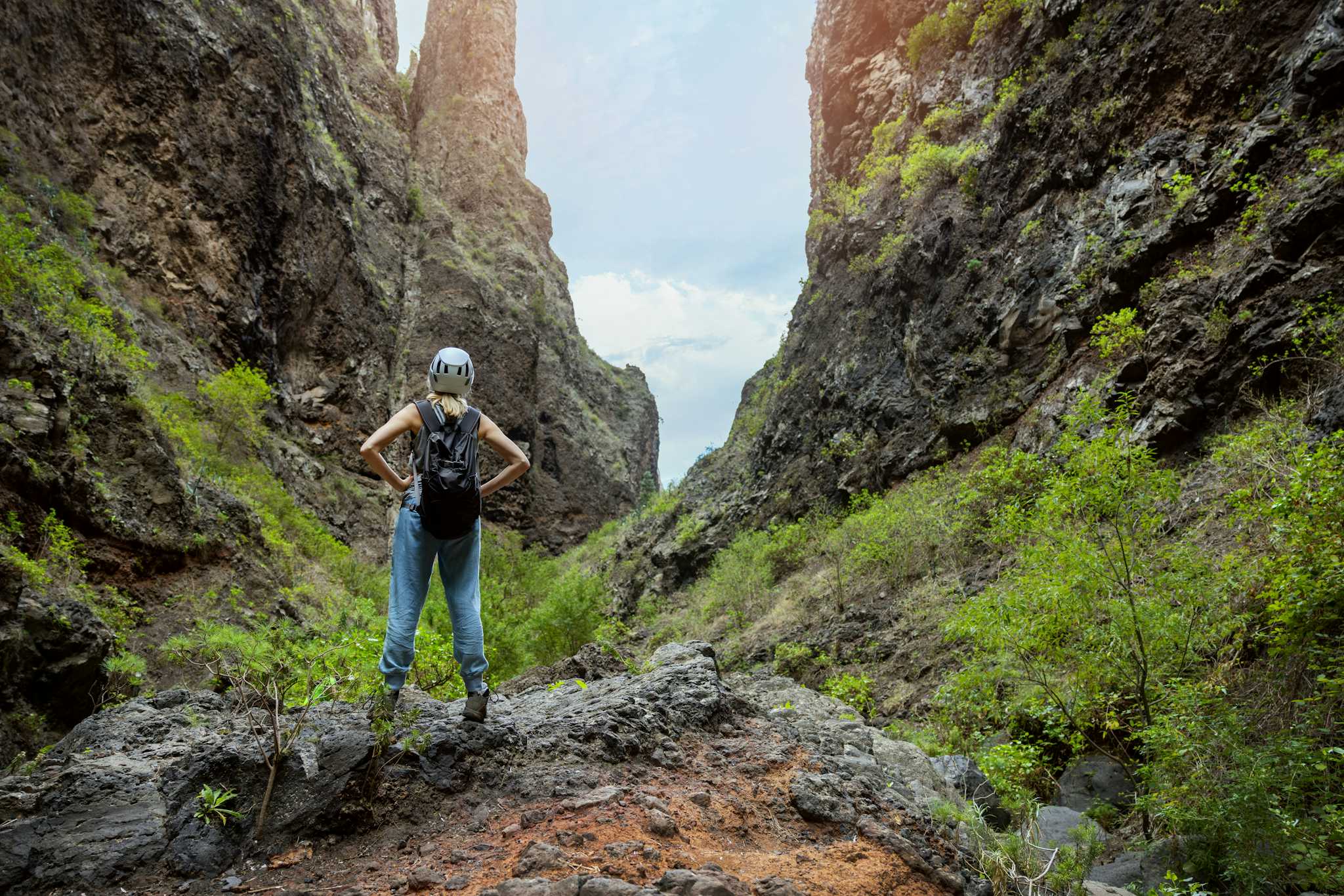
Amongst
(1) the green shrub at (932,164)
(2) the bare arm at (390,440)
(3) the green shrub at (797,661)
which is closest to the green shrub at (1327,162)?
(3) the green shrub at (797,661)

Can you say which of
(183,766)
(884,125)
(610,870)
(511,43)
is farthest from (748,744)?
(511,43)

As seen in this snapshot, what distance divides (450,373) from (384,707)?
173 centimetres

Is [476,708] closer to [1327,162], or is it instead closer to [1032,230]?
[1327,162]

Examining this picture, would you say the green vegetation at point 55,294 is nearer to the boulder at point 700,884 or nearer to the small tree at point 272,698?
the small tree at point 272,698

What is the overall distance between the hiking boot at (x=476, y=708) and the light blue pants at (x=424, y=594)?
0.12 ft

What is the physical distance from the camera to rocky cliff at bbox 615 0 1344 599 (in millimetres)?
9266

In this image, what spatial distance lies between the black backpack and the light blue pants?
0.33 feet

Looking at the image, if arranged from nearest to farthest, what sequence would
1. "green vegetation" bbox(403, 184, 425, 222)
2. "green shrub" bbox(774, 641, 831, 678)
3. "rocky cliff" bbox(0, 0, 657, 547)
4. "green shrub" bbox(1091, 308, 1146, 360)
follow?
"green shrub" bbox(1091, 308, 1146, 360) → "green shrub" bbox(774, 641, 831, 678) → "rocky cliff" bbox(0, 0, 657, 547) → "green vegetation" bbox(403, 184, 425, 222)

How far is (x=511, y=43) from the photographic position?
5656 cm

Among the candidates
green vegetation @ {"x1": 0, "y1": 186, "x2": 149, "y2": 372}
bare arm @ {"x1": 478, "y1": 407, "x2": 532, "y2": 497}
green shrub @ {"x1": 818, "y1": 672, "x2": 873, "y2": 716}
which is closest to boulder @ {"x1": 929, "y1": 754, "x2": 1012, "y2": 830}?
bare arm @ {"x1": 478, "y1": 407, "x2": 532, "y2": 497}

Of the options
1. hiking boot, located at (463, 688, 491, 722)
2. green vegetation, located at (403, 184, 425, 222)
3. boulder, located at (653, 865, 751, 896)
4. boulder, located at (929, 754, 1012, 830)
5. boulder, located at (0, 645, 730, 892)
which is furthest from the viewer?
green vegetation, located at (403, 184, 425, 222)

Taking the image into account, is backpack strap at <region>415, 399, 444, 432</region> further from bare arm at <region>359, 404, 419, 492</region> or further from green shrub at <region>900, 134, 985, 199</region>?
green shrub at <region>900, 134, 985, 199</region>

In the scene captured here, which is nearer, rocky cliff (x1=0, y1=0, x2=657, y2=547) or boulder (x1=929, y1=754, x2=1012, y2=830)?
boulder (x1=929, y1=754, x2=1012, y2=830)

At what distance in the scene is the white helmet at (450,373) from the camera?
3459 mm
